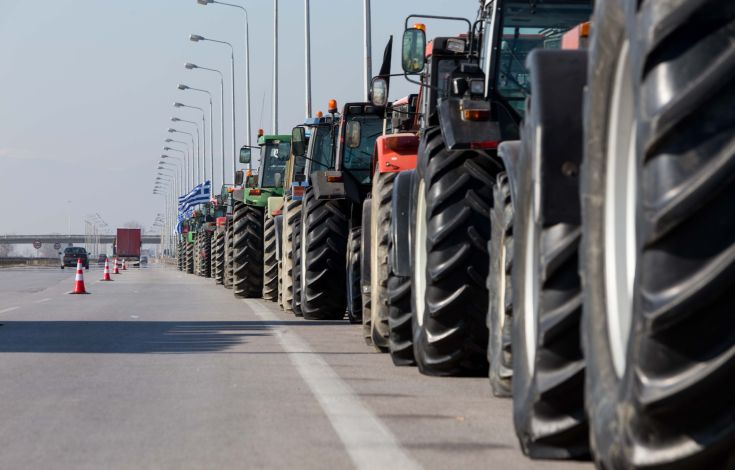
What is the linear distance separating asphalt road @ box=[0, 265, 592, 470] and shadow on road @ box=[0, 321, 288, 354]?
0.04 m

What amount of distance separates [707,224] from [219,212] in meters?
45.9

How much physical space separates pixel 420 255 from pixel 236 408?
2704 mm

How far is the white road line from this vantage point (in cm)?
647

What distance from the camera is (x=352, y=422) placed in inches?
311

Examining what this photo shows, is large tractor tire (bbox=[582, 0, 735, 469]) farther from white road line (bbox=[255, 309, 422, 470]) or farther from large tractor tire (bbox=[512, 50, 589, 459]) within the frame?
white road line (bbox=[255, 309, 422, 470])

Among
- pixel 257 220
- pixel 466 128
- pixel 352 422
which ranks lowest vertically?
pixel 352 422

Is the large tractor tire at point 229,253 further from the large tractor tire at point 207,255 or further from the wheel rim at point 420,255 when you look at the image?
the wheel rim at point 420,255

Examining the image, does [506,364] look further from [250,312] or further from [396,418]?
[250,312]

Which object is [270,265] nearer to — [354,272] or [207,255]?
[354,272]

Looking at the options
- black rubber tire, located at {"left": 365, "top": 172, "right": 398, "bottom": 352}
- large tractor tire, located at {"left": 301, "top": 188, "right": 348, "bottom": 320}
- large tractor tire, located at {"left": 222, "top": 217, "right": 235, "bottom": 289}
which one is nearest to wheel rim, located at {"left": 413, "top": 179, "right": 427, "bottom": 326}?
black rubber tire, located at {"left": 365, "top": 172, "right": 398, "bottom": 352}

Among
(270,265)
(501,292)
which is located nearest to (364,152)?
(270,265)

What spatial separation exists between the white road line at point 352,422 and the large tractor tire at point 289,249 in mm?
9859

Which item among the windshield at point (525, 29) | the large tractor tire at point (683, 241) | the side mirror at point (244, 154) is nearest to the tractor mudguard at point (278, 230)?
the side mirror at point (244, 154)

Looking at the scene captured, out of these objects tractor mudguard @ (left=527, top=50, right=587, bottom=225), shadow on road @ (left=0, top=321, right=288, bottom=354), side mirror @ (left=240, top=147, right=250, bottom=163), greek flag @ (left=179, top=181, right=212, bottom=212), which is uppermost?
greek flag @ (left=179, top=181, right=212, bottom=212)
